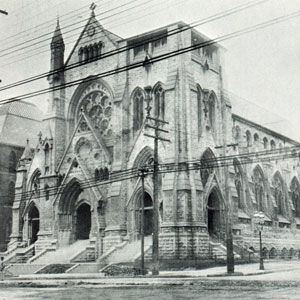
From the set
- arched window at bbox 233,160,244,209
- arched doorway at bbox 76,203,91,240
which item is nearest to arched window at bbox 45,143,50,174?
arched doorway at bbox 76,203,91,240

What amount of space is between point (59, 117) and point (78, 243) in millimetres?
11699

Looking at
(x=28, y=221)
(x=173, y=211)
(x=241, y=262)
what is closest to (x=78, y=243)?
(x=28, y=221)

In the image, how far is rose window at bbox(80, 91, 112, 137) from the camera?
4622 centimetres

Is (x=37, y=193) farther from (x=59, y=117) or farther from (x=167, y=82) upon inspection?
(x=167, y=82)

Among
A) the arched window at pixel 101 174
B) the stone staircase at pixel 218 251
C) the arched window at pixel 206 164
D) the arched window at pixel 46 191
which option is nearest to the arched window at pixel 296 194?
the arched window at pixel 206 164

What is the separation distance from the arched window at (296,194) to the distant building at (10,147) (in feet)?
97.8

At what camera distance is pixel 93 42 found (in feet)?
155

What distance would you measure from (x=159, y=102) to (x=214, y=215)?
10.3 m

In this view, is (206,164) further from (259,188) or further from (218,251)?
(259,188)

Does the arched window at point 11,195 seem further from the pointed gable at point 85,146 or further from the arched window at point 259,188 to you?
the arched window at point 259,188

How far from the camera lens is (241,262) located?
3850 cm

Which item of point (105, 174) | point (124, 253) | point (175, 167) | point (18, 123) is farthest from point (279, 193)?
point (18, 123)

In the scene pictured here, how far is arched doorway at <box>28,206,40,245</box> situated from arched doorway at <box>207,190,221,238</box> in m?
16.1

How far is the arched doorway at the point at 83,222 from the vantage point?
46066 millimetres
